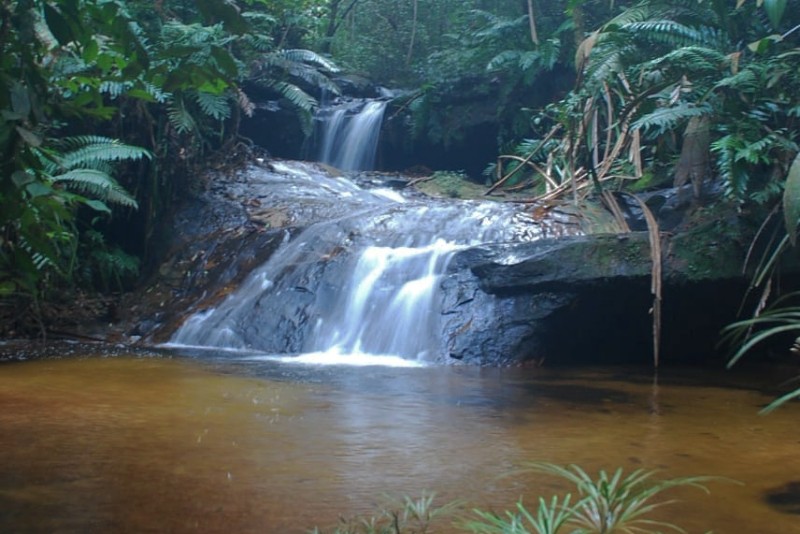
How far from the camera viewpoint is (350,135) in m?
14.2

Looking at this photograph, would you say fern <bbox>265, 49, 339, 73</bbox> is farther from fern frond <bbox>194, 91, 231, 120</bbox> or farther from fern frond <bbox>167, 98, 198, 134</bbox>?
fern frond <bbox>167, 98, 198, 134</bbox>

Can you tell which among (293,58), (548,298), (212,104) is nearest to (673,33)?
(548,298)

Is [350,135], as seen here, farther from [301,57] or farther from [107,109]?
[107,109]

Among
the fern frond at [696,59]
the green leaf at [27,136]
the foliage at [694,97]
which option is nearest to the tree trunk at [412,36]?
A: the foliage at [694,97]

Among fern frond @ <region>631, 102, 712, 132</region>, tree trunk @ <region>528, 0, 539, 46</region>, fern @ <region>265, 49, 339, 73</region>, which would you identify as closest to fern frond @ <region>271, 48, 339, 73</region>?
fern @ <region>265, 49, 339, 73</region>

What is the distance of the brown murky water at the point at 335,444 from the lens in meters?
2.66

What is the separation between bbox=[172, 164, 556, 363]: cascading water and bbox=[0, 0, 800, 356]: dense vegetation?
1.34m

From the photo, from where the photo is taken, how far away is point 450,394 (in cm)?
514

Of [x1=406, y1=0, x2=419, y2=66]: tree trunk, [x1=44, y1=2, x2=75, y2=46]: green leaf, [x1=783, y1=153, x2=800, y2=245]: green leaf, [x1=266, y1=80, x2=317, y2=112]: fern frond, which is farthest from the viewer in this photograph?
[x1=406, y1=0, x2=419, y2=66]: tree trunk

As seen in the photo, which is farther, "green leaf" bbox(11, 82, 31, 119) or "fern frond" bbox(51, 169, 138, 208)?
"fern frond" bbox(51, 169, 138, 208)

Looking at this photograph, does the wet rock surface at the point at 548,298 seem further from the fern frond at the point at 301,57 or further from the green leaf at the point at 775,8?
the fern frond at the point at 301,57

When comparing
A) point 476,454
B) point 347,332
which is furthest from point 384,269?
point 476,454

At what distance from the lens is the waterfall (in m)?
14.0

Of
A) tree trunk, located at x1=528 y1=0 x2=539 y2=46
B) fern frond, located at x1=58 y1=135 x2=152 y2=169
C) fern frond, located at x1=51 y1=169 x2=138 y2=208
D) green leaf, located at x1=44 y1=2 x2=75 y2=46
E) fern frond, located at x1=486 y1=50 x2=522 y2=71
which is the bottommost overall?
green leaf, located at x1=44 y1=2 x2=75 y2=46
